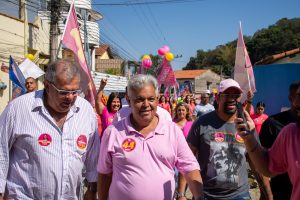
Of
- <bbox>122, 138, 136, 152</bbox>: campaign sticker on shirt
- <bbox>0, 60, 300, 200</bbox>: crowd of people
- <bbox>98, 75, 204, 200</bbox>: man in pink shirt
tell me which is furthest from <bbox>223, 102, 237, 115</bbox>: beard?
<bbox>122, 138, 136, 152</bbox>: campaign sticker on shirt

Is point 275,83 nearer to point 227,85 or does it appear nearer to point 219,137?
point 227,85

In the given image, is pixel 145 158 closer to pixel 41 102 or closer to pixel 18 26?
pixel 41 102

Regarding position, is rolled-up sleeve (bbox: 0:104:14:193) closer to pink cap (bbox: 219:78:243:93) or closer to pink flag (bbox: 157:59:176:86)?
pink cap (bbox: 219:78:243:93)

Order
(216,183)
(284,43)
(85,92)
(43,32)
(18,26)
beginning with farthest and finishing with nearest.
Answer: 1. (284,43)
2. (43,32)
3. (18,26)
4. (85,92)
5. (216,183)

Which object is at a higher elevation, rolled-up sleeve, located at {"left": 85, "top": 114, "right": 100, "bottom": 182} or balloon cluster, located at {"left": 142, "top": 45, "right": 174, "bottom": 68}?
balloon cluster, located at {"left": 142, "top": 45, "right": 174, "bottom": 68}

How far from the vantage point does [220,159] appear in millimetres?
3617

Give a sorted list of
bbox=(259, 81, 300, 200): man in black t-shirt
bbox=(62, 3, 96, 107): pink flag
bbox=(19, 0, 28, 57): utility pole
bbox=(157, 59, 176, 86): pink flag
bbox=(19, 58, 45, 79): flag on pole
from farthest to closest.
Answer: bbox=(19, 0, 28, 57): utility pole, bbox=(157, 59, 176, 86): pink flag, bbox=(19, 58, 45, 79): flag on pole, bbox=(62, 3, 96, 107): pink flag, bbox=(259, 81, 300, 200): man in black t-shirt

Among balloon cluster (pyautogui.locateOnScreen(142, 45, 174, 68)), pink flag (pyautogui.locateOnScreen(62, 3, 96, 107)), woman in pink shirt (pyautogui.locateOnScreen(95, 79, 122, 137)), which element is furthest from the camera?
balloon cluster (pyautogui.locateOnScreen(142, 45, 174, 68))

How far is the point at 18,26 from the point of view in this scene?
16469 mm

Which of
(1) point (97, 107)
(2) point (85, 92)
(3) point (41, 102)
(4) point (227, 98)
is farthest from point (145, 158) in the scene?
(1) point (97, 107)

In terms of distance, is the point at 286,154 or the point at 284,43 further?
the point at 284,43

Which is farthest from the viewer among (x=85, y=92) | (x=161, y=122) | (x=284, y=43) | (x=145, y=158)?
(x=284, y=43)

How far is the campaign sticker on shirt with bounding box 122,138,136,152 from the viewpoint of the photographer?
9.20 feet

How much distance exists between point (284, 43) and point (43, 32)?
53.6 metres
